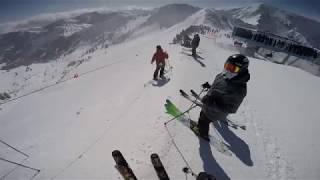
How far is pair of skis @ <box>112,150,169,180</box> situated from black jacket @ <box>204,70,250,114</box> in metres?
2.22

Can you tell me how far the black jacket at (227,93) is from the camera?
22.8ft

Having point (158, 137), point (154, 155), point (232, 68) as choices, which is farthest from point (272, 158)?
point (154, 155)

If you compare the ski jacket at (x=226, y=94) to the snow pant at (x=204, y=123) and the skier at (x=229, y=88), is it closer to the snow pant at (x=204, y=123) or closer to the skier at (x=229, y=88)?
the skier at (x=229, y=88)

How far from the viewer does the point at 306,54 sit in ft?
173

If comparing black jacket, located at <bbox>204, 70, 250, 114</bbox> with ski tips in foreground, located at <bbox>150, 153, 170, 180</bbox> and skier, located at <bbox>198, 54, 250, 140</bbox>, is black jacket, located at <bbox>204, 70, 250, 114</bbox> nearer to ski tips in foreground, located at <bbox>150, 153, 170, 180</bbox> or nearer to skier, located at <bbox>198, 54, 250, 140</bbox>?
skier, located at <bbox>198, 54, 250, 140</bbox>

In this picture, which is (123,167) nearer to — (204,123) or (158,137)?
(158,137)

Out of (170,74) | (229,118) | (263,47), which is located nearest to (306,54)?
(263,47)

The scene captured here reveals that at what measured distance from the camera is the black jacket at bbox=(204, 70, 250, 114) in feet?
22.8

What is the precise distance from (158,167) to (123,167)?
93 cm

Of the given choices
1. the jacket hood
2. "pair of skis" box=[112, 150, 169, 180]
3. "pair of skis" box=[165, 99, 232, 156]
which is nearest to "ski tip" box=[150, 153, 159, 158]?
"pair of skis" box=[112, 150, 169, 180]

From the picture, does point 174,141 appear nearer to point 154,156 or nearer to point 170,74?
point 154,156

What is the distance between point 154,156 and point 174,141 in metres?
1.36

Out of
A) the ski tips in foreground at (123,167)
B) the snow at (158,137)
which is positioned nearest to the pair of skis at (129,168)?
the ski tips in foreground at (123,167)

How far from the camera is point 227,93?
274 inches
